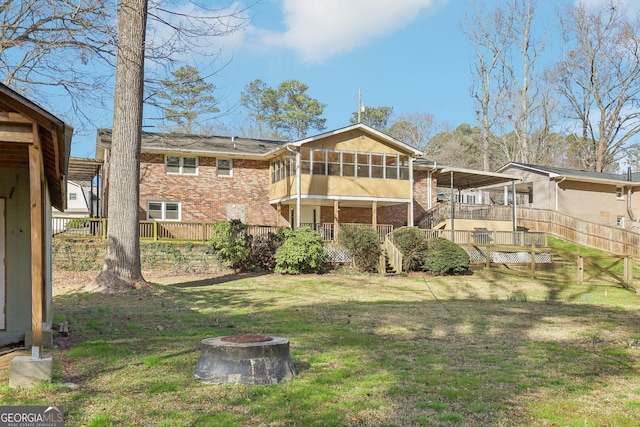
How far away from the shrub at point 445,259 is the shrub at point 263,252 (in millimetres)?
6117

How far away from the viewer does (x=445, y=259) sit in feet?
78.6

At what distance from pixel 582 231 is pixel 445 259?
15.0 m

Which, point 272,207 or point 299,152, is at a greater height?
point 299,152

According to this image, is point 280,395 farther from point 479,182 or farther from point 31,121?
point 479,182

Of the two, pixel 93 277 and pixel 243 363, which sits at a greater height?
pixel 243 363

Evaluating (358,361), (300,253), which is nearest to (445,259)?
(300,253)

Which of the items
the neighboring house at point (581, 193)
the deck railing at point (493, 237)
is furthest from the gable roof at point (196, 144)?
the neighboring house at point (581, 193)

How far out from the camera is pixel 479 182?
35.7 metres

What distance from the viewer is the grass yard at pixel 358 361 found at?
5.72 meters

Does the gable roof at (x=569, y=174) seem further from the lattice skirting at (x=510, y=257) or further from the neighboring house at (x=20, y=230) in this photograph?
the neighboring house at (x=20, y=230)

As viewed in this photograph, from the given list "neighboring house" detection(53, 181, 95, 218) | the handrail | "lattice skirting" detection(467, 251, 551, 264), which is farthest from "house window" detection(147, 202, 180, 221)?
"neighboring house" detection(53, 181, 95, 218)

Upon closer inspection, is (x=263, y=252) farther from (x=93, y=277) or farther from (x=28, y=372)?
(x=28, y=372)

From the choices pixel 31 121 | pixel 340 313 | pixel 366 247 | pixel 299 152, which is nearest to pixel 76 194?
pixel 299 152

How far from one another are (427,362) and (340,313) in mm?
5169
